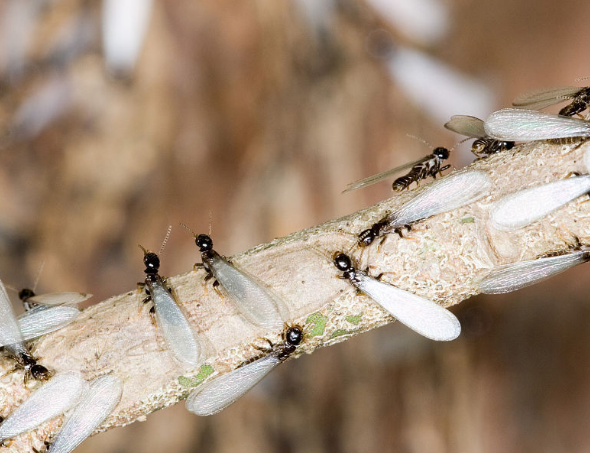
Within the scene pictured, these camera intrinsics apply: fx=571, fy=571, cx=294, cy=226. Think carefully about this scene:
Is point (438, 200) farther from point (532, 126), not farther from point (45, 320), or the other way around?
point (45, 320)

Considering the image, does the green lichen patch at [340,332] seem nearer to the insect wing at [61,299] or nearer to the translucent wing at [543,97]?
the insect wing at [61,299]

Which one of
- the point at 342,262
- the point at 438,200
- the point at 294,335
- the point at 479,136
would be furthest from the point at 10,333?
the point at 479,136

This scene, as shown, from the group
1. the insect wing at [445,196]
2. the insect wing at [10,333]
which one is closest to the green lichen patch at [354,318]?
the insect wing at [445,196]

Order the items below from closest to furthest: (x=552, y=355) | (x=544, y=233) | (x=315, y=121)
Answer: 1. (x=544, y=233)
2. (x=552, y=355)
3. (x=315, y=121)

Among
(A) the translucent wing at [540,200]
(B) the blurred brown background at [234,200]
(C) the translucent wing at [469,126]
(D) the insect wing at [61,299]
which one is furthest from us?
(B) the blurred brown background at [234,200]

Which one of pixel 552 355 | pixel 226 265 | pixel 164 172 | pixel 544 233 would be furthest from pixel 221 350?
pixel 552 355

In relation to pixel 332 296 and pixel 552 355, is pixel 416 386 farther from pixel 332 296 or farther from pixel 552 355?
pixel 332 296
